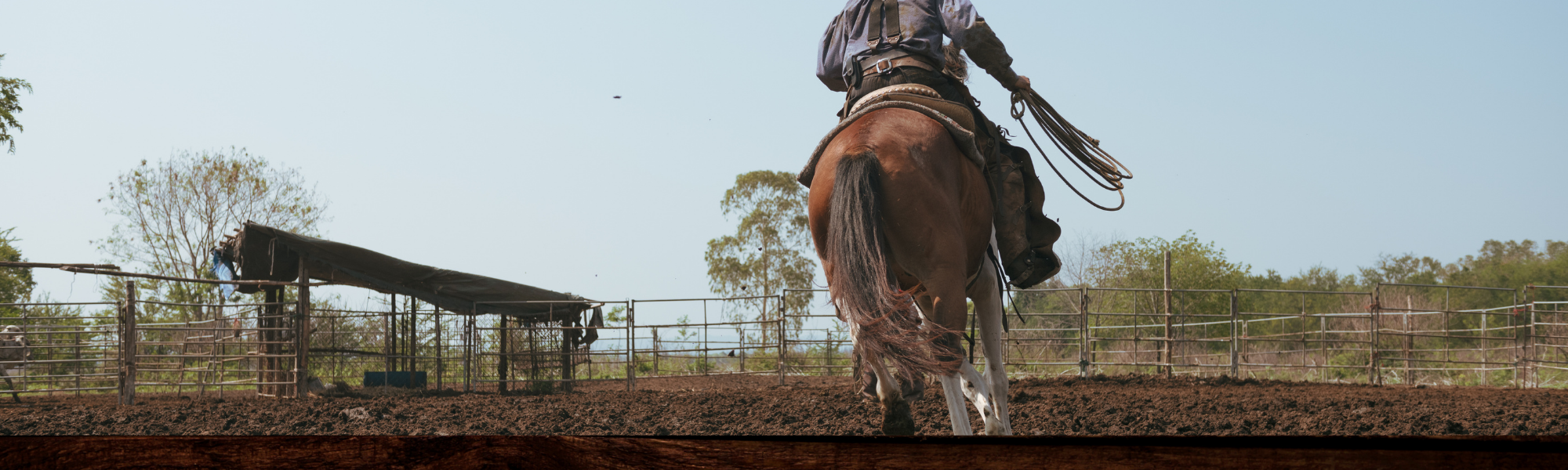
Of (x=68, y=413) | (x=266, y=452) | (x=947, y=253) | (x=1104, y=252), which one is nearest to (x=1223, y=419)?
(x=1104, y=252)

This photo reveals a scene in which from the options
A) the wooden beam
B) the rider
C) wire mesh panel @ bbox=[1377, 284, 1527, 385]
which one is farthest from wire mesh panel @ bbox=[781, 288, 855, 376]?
the wooden beam

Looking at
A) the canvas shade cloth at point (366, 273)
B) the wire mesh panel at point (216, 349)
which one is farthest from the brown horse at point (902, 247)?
the wire mesh panel at point (216, 349)

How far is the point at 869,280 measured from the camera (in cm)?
180

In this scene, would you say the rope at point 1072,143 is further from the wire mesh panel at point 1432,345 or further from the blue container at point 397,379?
the blue container at point 397,379

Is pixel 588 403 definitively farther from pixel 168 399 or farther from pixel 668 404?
pixel 168 399

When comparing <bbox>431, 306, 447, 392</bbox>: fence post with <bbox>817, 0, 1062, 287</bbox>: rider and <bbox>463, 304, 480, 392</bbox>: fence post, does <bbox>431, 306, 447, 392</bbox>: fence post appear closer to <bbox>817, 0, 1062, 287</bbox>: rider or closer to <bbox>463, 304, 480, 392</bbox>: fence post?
<bbox>463, 304, 480, 392</bbox>: fence post

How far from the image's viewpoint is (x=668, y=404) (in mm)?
4605

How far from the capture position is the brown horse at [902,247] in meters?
1.73

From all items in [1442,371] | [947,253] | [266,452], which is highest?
[947,253]

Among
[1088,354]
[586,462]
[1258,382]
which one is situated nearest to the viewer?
[586,462]

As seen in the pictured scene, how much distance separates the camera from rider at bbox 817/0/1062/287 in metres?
2.27

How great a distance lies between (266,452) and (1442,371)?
32.8 feet

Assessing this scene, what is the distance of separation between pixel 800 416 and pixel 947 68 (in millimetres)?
1782

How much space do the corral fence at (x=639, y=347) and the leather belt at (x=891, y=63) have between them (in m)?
3.76
